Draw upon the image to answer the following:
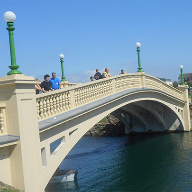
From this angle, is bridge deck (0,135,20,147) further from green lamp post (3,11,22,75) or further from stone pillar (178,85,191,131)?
stone pillar (178,85,191,131)

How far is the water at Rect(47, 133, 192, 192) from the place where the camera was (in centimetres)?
977

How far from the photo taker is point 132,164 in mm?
12891

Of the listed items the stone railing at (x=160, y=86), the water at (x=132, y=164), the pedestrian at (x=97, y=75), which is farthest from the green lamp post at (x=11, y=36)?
the stone railing at (x=160, y=86)

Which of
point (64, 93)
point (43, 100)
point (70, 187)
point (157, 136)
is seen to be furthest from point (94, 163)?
point (157, 136)

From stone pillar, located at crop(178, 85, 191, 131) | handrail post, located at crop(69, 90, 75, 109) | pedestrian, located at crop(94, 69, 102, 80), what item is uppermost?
pedestrian, located at crop(94, 69, 102, 80)

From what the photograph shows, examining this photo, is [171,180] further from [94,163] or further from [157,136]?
[157,136]

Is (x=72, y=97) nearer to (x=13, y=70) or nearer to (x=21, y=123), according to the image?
(x=21, y=123)

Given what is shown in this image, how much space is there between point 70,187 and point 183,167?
4995 mm

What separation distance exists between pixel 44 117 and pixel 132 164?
6.90 meters

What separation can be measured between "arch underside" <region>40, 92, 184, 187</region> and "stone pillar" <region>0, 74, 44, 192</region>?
75 cm

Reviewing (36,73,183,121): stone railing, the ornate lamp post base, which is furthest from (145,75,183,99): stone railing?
the ornate lamp post base

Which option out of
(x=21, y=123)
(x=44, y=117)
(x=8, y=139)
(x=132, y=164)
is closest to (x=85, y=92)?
(x=44, y=117)

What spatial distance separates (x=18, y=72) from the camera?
568 cm

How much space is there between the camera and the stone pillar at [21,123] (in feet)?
18.6
